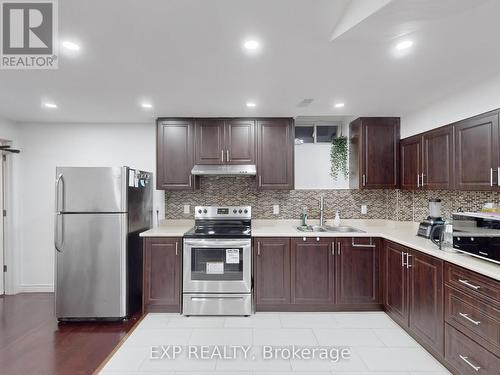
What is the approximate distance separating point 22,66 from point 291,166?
281 centimetres

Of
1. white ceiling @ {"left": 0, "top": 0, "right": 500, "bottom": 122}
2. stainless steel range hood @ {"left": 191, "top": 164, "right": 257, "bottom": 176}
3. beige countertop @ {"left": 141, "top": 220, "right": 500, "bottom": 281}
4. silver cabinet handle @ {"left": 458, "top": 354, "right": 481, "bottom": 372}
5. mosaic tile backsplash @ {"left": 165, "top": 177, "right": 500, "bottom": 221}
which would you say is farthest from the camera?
mosaic tile backsplash @ {"left": 165, "top": 177, "right": 500, "bottom": 221}

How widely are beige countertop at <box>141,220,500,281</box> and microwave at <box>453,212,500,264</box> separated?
7 centimetres

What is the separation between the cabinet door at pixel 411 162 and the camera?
126 inches

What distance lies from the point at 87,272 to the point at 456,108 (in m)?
4.16

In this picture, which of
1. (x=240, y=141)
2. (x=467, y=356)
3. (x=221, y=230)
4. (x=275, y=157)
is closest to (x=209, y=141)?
(x=240, y=141)

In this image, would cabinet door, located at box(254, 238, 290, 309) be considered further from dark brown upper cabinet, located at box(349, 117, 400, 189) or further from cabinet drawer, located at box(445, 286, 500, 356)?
cabinet drawer, located at box(445, 286, 500, 356)

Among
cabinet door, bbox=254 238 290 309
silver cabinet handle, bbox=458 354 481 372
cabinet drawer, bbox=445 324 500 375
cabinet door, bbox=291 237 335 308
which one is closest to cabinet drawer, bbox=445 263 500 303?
cabinet drawer, bbox=445 324 500 375

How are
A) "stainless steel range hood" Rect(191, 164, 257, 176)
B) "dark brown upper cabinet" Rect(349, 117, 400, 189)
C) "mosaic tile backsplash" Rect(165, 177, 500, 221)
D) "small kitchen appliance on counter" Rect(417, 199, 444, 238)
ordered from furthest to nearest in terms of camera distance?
"mosaic tile backsplash" Rect(165, 177, 500, 221), "dark brown upper cabinet" Rect(349, 117, 400, 189), "stainless steel range hood" Rect(191, 164, 257, 176), "small kitchen appliance on counter" Rect(417, 199, 444, 238)

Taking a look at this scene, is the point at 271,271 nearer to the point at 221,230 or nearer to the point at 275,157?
the point at 221,230

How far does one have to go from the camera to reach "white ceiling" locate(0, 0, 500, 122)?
1528 mm

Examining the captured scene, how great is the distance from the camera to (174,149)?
3631 millimetres

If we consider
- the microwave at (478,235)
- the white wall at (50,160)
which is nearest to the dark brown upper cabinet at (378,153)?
the microwave at (478,235)

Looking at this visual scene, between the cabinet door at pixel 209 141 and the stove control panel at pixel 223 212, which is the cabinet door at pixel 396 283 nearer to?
the stove control panel at pixel 223 212

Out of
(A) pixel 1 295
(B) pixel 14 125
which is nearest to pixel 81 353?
(A) pixel 1 295
